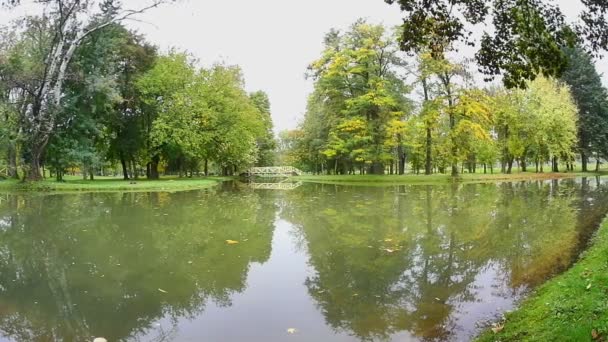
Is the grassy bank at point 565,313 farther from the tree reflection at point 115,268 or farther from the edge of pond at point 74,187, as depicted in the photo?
the edge of pond at point 74,187

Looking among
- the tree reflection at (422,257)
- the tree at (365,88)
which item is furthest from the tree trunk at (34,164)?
the tree at (365,88)

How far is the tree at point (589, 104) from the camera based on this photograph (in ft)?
156

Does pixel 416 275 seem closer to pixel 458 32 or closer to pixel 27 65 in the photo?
pixel 458 32

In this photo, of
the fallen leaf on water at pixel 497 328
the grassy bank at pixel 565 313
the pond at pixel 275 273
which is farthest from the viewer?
the pond at pixel 275 273

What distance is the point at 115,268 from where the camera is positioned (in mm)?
7527

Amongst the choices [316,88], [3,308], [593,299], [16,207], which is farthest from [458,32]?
[316,88]

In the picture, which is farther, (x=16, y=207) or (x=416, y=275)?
(x=16, y=207)

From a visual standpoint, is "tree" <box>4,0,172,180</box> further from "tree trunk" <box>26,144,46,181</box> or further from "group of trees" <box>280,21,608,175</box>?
"group of trees" <box>280,21,608,175</box>

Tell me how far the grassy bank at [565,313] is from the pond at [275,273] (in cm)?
43

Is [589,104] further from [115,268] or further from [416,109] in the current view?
[115,268]

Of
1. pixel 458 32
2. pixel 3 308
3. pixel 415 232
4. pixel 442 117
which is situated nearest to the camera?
pixel 3 308

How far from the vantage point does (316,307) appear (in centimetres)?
567

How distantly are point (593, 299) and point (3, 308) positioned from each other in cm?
704

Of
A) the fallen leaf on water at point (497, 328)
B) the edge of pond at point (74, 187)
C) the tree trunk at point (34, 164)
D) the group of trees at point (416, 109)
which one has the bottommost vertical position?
the fallen leaf on water at point (497, 328)
